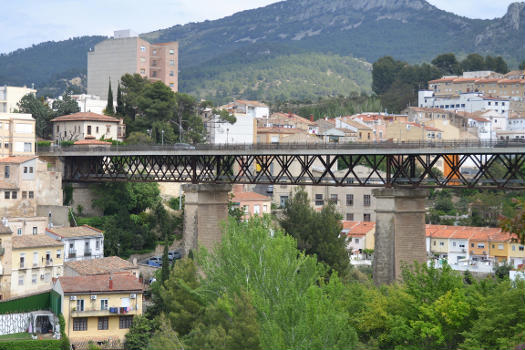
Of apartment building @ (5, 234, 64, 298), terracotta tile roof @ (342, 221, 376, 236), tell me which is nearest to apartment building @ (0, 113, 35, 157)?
apartment building @ (5, 234, 64, 298)

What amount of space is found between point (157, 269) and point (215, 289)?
21.2 m

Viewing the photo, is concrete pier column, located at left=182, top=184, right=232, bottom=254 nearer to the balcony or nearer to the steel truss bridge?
the steel truss bridge

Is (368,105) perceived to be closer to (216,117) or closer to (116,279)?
(216,117)

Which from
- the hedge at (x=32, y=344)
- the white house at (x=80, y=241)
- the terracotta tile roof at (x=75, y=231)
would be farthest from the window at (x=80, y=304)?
the terracotta tile roof at (x=75, y=231)

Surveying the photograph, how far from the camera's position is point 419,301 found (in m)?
46.8

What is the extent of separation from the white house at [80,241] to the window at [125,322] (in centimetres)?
1191

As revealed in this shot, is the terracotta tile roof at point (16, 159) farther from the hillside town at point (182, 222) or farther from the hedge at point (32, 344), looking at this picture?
the hedge at point (32, 344)

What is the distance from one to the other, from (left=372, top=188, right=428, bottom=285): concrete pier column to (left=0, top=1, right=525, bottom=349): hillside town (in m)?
0.19

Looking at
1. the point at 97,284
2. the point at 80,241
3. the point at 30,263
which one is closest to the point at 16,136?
the point at 80,241

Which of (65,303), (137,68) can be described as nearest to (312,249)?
(65,303)

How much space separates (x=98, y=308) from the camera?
5994cm

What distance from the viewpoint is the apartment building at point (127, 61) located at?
466ft

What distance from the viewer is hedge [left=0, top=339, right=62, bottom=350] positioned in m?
55.5

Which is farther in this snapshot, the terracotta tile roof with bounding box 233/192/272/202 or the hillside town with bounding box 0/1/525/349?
the terracotta tile roof with bounding box 233/192/272/202
